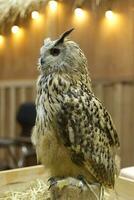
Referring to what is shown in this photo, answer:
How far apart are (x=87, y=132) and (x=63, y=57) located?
10.2 inches

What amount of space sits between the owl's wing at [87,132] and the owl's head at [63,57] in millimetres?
81

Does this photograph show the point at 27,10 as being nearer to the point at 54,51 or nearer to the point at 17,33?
the point at 54,51

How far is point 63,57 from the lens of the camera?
5.18ft

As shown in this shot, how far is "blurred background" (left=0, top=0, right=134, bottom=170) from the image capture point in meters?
4.68

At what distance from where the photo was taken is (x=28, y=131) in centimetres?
504

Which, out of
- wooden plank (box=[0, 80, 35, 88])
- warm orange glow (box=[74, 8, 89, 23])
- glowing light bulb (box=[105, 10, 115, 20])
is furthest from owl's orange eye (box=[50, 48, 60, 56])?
wooden plank (box=[0, 80, 35, 88])

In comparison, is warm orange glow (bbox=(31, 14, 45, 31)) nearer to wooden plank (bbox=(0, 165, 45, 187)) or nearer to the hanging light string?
the hanging light string

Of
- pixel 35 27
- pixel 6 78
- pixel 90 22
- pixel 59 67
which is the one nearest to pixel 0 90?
pixel 6 78

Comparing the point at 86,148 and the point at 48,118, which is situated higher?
the point at 48,118

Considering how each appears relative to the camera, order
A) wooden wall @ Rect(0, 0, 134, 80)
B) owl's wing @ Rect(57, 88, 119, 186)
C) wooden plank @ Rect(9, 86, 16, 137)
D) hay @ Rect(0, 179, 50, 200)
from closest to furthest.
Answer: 1. owl's wing @ Rect(57, 88, 119, 186)
2. hay @ Rect(0, 179, 50, 200)
3. wooden wall @ Rect(0, 0, 134, 80)
4. wooden plank @ Rect(9, 86, 16, 137)

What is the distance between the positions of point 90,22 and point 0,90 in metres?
1.51

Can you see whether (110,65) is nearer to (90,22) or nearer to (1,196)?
(90,22)

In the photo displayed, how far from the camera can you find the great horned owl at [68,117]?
5.13 ft

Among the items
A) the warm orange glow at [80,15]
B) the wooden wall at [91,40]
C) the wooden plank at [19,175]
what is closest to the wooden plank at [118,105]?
the wooden wall at [91,40]
